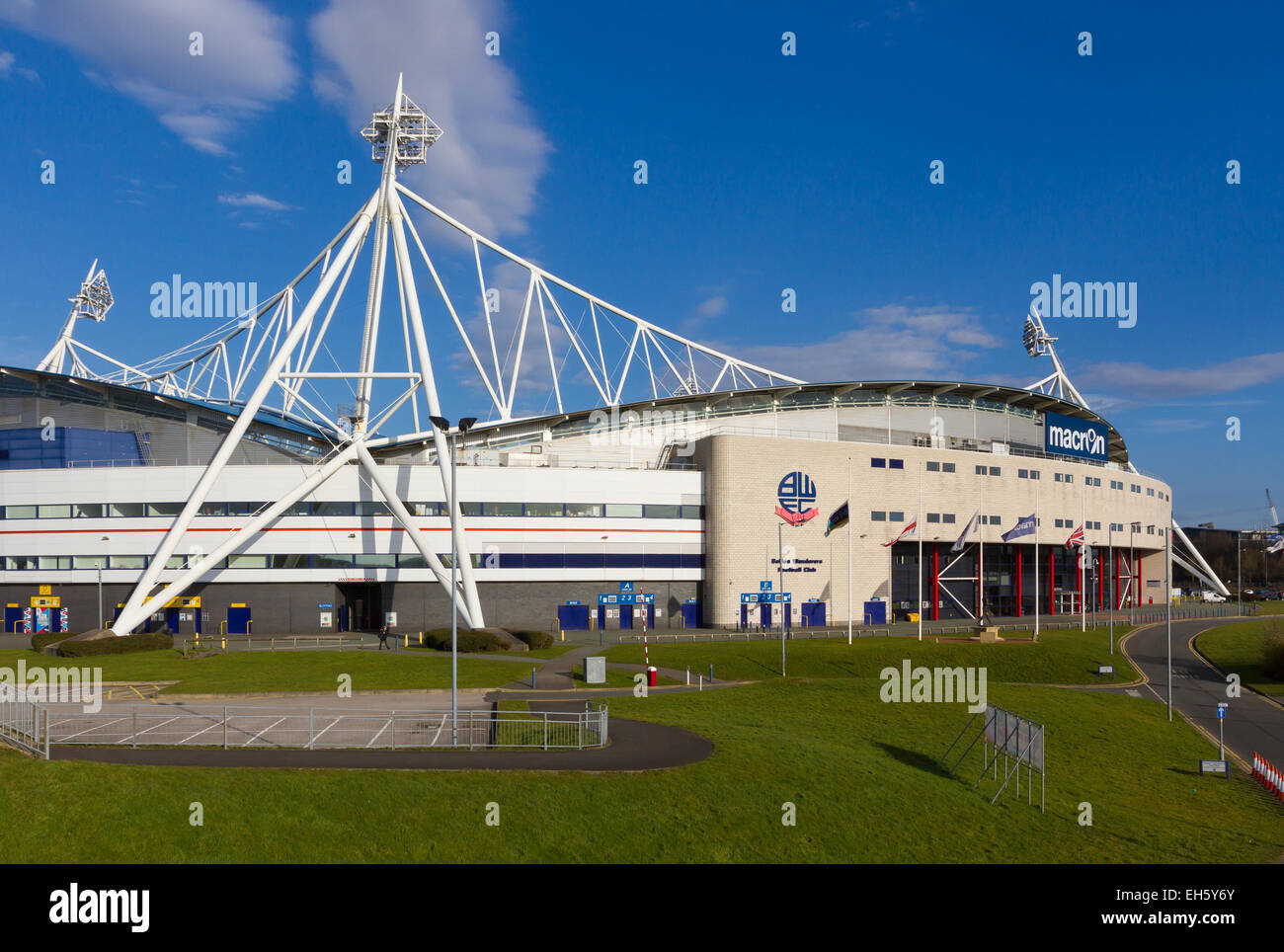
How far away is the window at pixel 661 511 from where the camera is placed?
64750 mm

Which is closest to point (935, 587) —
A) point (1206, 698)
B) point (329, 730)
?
point (1206, 698)

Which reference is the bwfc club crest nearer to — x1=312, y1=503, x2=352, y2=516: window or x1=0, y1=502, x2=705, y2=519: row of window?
x1=0, y1=502, x2=705, y2=519: row of window

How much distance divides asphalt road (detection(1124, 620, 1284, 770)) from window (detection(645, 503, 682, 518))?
32.8 meters

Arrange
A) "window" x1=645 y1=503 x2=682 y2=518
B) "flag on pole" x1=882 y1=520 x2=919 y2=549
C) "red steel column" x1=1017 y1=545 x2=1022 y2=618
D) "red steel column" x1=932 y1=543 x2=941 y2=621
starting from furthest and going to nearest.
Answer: "red steel column" x1=1017 y1=545 x2=1022 y2=618, "red steel column" x1=932 y1=543 x2=941 y2=621, "window" x1=645 y1=503 x2=682 y2=518, "flag on pole" x1=882 y1=520 x2=919 y2=549

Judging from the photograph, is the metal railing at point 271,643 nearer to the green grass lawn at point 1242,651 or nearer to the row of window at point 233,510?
the row of window at point 233,510

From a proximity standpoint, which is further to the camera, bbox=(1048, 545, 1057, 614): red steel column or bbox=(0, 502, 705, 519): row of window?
bbox=(1048, 545, 1057, 614): red steel column

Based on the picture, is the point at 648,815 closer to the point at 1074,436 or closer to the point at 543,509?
the point at 543,509

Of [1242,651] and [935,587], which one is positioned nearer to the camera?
[1242,651]

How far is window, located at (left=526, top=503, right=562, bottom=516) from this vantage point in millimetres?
62406

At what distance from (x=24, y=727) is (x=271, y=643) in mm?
31950

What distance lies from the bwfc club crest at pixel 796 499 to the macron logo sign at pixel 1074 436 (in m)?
30.7

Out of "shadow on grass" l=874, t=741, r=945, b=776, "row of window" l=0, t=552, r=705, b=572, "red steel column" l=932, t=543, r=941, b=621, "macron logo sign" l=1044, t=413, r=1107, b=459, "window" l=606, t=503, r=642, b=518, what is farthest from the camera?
"macron logo sign" l=1044, t=413, r=1107, b=459

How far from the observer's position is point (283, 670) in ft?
Result: 127

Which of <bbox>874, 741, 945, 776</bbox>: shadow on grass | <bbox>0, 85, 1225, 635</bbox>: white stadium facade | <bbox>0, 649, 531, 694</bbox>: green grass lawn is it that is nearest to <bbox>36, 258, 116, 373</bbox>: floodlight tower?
<bbox>0, 85, 1225, 635</bbox>: white stadium facade
